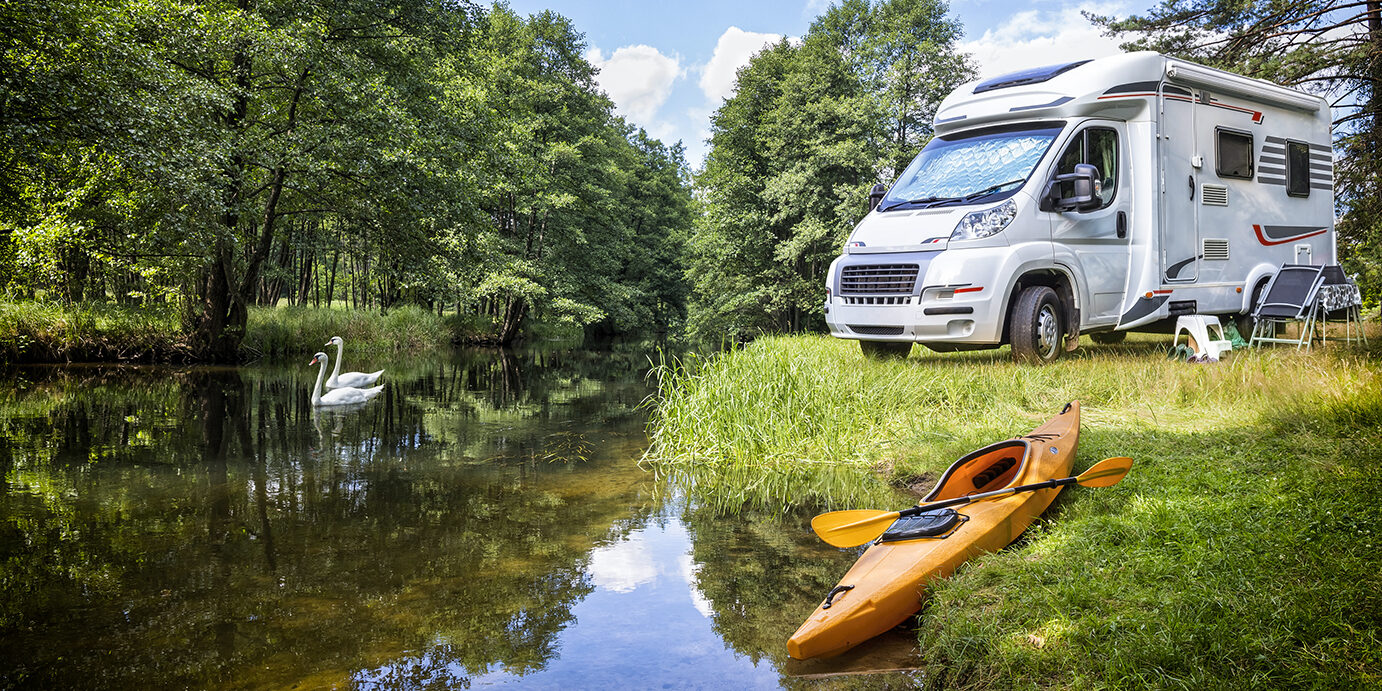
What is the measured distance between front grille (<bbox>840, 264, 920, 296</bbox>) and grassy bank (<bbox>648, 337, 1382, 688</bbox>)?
94cm

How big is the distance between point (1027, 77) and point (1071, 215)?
5.59ft

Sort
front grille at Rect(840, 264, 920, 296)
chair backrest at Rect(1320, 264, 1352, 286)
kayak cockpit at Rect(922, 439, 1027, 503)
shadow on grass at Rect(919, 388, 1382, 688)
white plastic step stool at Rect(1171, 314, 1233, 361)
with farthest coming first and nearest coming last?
1. chair backrest at Rect(1320, 264, 1352, 286)
2. white plastic step stool at Rect(1171, 314, 1233, 361)
3. front grille at Rect(840, 264, 920, 296)
4. kayak cockpit at Rect(922, 439, 1027, 503)
5. shadow on grass at Rect(919, 388, 1382, 688)

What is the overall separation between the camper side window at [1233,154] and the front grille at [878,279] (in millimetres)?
4529

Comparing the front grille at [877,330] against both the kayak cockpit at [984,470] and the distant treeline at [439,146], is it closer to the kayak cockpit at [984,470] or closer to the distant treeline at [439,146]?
the kayak cockpit at [984,470]

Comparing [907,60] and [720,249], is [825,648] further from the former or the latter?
[907,60]

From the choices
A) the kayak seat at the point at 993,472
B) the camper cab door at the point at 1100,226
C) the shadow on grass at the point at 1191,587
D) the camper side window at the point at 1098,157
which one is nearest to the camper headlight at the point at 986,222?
the camper cab door at the point at 1100,226

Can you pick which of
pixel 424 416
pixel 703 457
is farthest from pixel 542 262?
pixel 703 457

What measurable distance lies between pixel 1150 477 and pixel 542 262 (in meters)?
24.0

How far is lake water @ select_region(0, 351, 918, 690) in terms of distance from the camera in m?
3.15

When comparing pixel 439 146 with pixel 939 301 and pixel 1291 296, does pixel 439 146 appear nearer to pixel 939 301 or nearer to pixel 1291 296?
pixel 939 301

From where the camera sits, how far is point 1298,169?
9.82 m

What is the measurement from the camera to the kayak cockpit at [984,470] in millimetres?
4344

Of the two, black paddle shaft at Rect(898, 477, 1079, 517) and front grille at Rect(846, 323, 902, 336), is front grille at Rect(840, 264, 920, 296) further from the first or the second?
black paddle shaft at Rect(898, 477, 1079, 517)

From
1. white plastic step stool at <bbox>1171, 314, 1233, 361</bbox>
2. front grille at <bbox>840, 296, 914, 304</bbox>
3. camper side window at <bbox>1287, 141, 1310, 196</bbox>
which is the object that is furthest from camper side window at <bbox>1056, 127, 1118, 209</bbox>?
camper side window at <bbox>1287, 141, 1310, 196</bbox>
